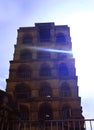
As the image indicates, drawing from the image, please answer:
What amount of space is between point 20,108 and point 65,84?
647 cm

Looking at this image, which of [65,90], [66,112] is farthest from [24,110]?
[65,90]

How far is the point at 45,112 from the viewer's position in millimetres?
27906

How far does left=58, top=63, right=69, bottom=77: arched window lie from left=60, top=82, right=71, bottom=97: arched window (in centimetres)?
174

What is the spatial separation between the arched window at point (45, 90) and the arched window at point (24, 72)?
8.22ft

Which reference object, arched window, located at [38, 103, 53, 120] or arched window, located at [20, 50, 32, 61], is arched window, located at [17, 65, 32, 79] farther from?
arched window, located at [38, 103, 53, 120]

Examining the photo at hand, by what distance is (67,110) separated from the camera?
27625 mm

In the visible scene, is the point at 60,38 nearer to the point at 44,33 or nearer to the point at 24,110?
the point at 44,33

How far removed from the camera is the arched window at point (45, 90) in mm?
29156

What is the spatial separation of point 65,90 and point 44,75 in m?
3.74

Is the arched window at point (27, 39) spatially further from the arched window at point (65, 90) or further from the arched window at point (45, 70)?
the arched window at point (65, 90)

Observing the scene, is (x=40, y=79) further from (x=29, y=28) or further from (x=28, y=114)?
(x=29, y=28)

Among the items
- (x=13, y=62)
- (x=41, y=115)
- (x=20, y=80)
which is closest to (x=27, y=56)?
(x=13, y=62)

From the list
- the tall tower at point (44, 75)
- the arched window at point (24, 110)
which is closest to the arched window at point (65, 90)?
the tall tower at point (44, 75)

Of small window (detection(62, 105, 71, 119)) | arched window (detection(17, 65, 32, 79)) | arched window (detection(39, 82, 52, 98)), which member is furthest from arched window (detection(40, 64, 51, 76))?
small window (detection(62, 105, 71, 119))
